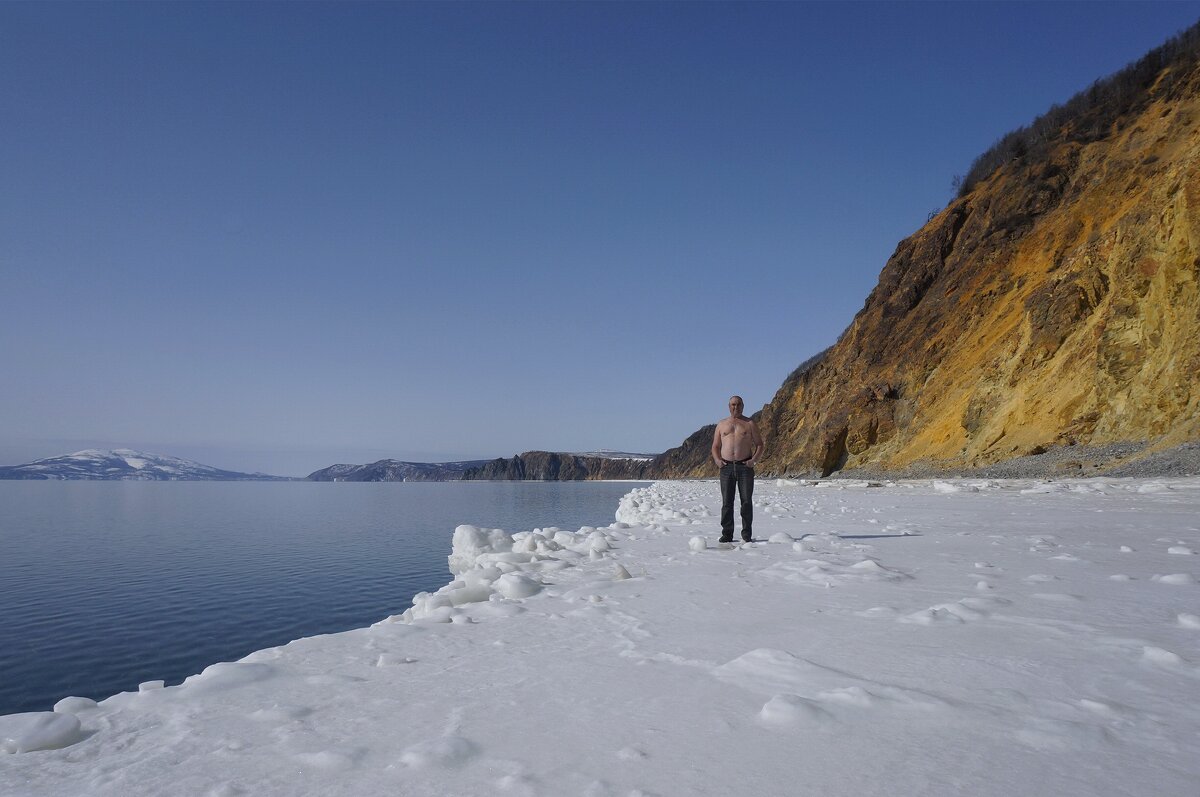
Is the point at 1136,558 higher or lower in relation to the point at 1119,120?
lower

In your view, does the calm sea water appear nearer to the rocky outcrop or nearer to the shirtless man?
the shirtless man

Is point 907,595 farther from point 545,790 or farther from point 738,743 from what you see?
point 545,790

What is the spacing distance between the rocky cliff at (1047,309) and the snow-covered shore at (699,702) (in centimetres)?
1937

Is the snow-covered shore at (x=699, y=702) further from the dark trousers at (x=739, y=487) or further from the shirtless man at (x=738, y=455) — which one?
the shirtless man at (x=738, y=455)

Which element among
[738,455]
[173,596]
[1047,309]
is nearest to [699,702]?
[738,455]

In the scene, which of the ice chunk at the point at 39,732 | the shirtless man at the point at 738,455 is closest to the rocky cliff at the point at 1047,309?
the shirtless man at the point at 738,455

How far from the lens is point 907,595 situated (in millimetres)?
4125

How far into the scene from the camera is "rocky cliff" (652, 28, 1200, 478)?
2019 centimetres

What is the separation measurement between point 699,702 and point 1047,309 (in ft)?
101

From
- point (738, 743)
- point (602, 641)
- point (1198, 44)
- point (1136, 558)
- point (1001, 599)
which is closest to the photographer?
point (738, 743)

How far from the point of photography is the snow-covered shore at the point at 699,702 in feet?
5.82

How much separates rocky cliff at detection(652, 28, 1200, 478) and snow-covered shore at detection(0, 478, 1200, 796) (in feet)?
63.6

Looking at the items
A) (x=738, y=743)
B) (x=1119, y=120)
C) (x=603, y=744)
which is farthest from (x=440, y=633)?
(x=1119, y=120)

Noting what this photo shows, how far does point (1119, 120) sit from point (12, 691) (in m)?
47.3
